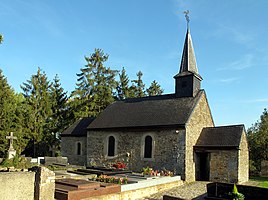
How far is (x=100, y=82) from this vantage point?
40.9 meters

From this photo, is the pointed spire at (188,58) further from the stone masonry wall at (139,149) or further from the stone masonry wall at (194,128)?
the stone masonry wall at (139,149)

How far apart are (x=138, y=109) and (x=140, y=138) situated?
136 inches

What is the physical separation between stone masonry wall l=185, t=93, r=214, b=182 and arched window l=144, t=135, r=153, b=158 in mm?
3022

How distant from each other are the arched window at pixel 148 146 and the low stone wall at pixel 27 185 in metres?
12.7

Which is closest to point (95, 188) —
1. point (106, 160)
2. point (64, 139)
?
point (106, 160)

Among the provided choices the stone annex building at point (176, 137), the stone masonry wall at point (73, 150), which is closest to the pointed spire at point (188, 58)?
the stone annex building at point (176, 137)

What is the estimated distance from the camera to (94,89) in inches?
1571

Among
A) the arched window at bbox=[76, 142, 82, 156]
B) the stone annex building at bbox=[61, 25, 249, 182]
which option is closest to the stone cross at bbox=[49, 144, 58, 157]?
the arched window at bbox=[76, 142, 82, 156]

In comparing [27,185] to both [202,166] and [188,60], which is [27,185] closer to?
[202,166]

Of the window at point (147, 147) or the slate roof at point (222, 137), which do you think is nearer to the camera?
the slate roof at point (222, 137)

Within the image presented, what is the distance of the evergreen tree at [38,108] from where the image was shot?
33.1 meters

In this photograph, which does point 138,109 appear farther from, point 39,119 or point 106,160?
point 39,119

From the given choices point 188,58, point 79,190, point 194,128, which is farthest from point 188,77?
point 79,190

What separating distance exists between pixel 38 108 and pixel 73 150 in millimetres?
10857
